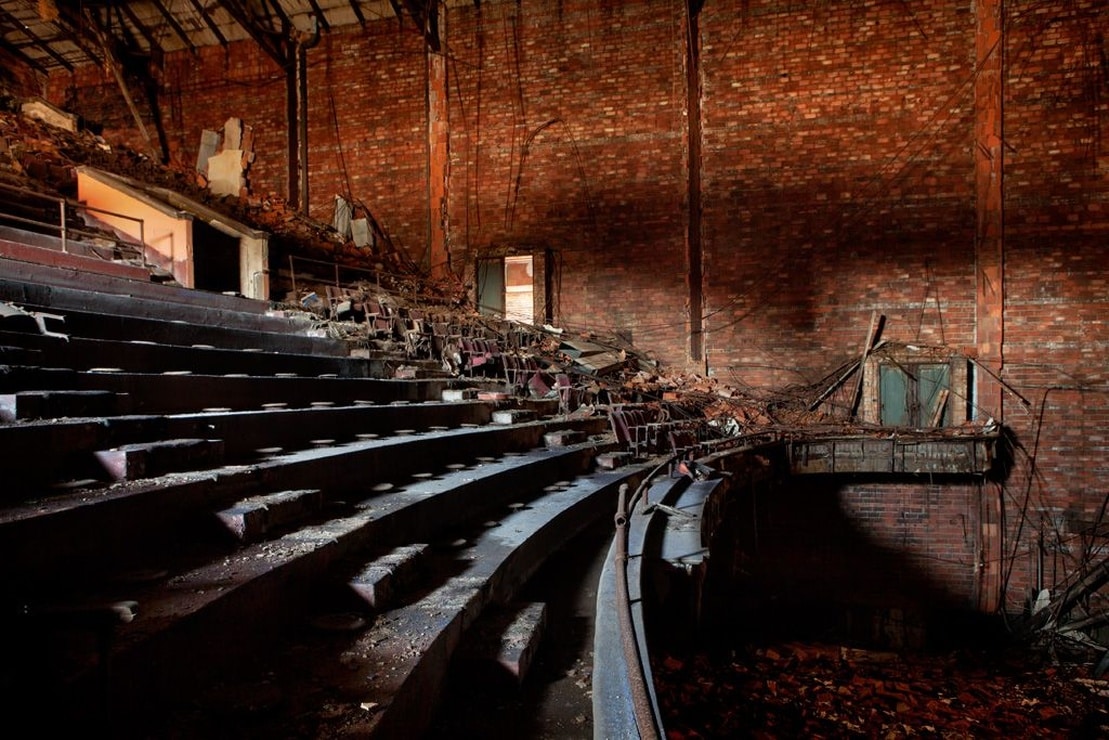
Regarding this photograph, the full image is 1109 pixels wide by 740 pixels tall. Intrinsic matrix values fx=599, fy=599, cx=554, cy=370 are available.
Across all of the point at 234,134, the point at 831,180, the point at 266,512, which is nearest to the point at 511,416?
the point at 266,512

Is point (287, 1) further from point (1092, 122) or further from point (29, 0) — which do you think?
point (1092, 122)

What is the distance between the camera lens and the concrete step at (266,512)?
6.47ft

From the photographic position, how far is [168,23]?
38.9 ft

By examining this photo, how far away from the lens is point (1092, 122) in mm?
8641

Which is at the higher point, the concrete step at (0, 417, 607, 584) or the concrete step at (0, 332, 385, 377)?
the concrete step at (0, 332, 385, 377)

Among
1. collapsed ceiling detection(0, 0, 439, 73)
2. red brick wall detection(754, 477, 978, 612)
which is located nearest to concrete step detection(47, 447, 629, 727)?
red brick wall detection(754, 477, 978, 612)

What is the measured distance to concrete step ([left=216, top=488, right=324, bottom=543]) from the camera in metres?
1.97

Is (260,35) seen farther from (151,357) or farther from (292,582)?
(292,582)

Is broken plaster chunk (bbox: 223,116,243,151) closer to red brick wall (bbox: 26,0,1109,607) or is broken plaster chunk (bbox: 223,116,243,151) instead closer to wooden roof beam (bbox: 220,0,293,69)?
red brick wall (bbox: 26,0,1109,607)

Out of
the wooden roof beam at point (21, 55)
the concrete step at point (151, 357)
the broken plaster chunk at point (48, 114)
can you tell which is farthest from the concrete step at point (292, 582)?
the wooden roof beam at point (21, 55)

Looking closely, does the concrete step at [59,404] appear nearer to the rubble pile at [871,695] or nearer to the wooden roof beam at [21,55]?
the rubble pile at [871,695]

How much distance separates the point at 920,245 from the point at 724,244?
289 cm

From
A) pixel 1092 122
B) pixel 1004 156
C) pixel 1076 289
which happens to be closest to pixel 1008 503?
pixel 1076 289

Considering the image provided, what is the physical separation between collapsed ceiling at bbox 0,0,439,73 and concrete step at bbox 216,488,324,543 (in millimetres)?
10999
